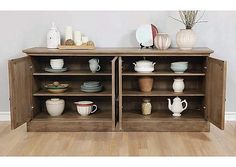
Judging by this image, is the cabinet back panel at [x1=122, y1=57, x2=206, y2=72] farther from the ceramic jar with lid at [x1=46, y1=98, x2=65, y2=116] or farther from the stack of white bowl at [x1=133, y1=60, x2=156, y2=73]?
the ceramic jar with lid at [x1=46, y1=98, x2=65, y2=116]

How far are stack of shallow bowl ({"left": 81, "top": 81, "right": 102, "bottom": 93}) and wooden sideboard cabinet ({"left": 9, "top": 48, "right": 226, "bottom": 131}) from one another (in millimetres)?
52

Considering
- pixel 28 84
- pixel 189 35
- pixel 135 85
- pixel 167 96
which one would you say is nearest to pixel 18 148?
pixel 28 84

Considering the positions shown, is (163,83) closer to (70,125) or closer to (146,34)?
(146,34)

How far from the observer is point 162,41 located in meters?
2.47

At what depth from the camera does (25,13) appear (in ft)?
8.88

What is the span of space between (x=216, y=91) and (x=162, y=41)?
0.53 meters

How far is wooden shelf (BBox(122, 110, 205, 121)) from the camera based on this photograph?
252 centimetres

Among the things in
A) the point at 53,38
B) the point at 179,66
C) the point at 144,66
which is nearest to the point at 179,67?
the point at 179,66

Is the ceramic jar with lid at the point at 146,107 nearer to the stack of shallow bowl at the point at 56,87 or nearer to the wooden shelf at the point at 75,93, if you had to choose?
the wooden shelf at the point at 75,93

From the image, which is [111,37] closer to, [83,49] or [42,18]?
[83,49]

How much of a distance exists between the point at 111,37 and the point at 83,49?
0.32 metres

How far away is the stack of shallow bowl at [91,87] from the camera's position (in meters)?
2.54

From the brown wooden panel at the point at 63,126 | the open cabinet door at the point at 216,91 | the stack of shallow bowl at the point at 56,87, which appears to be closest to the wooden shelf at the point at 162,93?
the open cabinet door at the point at 216,91

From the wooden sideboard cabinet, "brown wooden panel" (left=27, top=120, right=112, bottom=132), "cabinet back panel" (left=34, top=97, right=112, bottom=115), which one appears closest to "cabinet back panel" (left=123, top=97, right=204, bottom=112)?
the wooden sideboard cabinet
